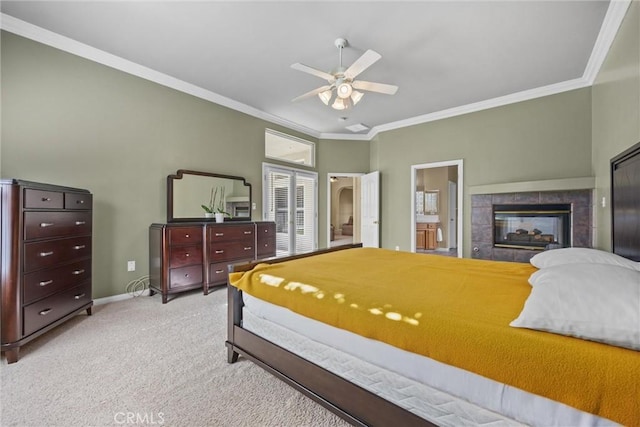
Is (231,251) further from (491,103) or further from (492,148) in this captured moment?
(491,103)

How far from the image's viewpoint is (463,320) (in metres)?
1.03

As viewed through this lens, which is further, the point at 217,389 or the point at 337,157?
the point at 337,157

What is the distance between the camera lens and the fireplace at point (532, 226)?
3.74m

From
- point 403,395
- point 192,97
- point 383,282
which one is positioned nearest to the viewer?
point 403,395

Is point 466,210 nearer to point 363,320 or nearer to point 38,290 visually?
point 363,320

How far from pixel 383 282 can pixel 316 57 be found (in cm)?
268

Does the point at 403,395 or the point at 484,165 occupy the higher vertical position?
the point at 484,165

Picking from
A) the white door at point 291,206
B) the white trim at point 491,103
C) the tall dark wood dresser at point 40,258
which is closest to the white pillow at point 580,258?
the white trim at point 491,103

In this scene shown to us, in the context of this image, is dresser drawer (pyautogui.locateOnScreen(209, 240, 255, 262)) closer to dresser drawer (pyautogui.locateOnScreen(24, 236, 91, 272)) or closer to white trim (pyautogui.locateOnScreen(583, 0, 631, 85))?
dresser drawer (pyautogui.locateOnScreen(24, 236, 91, 272))

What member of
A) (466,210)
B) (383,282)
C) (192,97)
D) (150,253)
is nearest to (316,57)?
(192,97)

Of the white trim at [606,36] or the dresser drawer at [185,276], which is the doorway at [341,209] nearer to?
the dresser drawer at [185,276]

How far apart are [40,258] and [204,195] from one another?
2004 mm

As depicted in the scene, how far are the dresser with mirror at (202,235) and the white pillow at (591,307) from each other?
127 inches

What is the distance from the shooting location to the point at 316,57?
9.93 ft
